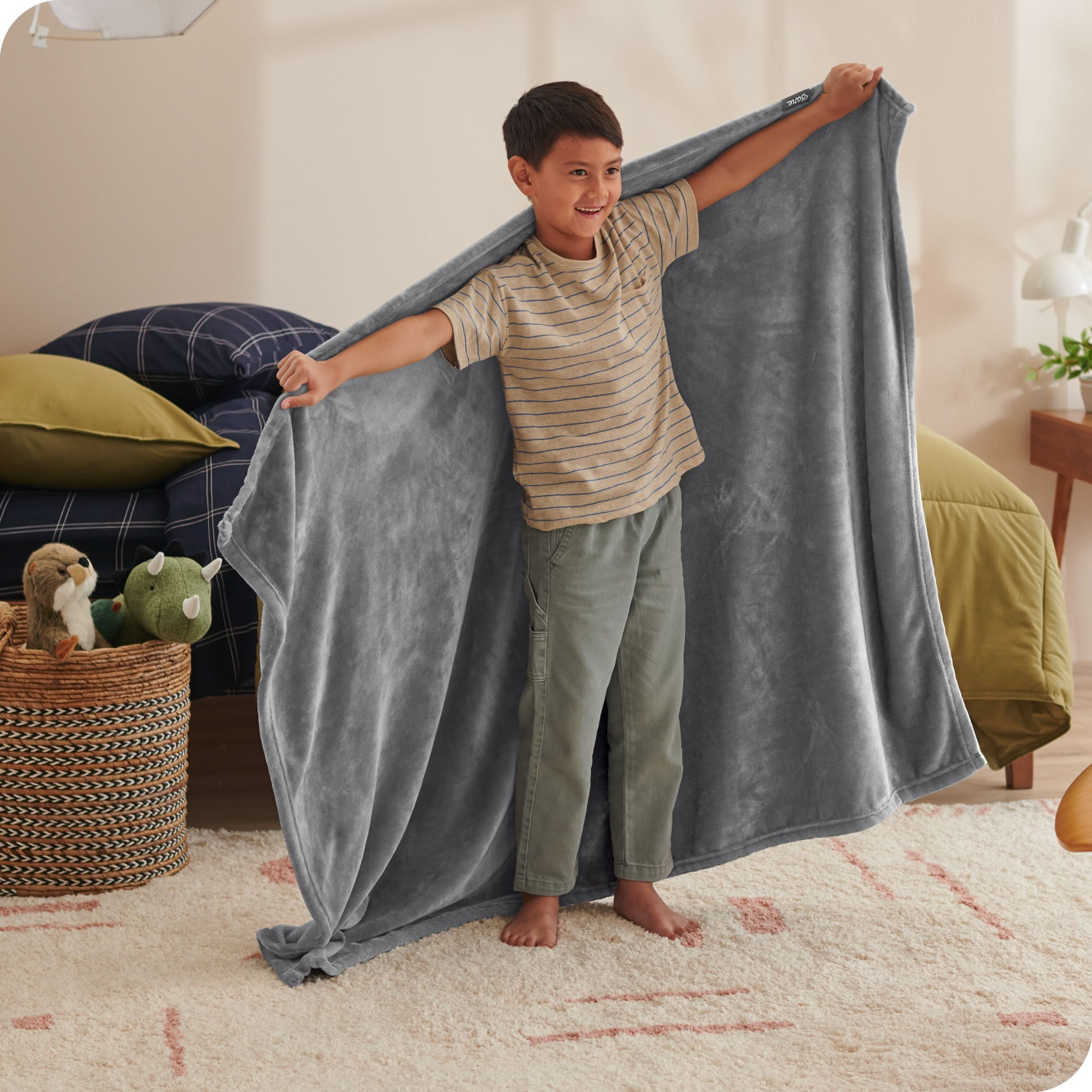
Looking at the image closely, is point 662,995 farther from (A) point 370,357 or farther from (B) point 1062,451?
(B) point 1062,451

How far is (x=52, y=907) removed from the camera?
1.73 meters

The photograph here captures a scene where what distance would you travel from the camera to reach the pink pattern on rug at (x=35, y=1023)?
137cm

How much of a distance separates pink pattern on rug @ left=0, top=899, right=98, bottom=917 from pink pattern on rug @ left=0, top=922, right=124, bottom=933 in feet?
0.14

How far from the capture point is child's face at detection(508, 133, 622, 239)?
1.44m

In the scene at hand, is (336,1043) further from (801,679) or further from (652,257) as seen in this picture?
(652,257)

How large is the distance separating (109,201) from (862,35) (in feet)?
6.91

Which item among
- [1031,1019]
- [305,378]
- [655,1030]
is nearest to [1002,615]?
[1031,1019]

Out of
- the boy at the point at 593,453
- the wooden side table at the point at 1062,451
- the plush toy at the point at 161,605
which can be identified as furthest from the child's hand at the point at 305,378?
the wooden side table at the point at 1062,451

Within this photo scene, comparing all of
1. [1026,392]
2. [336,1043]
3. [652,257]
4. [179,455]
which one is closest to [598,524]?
[652,257]

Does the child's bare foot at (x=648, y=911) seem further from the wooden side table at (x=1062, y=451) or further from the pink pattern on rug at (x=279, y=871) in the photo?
the wooden side table at (x=1062, y=451)

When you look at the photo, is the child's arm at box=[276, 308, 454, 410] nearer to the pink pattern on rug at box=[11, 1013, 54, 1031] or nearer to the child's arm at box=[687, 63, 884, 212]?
the child's arm at box=[687, 63, 884, 212]

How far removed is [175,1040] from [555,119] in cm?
117

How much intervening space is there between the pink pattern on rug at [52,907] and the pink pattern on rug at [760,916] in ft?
3.09

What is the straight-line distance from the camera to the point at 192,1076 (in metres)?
1.28
